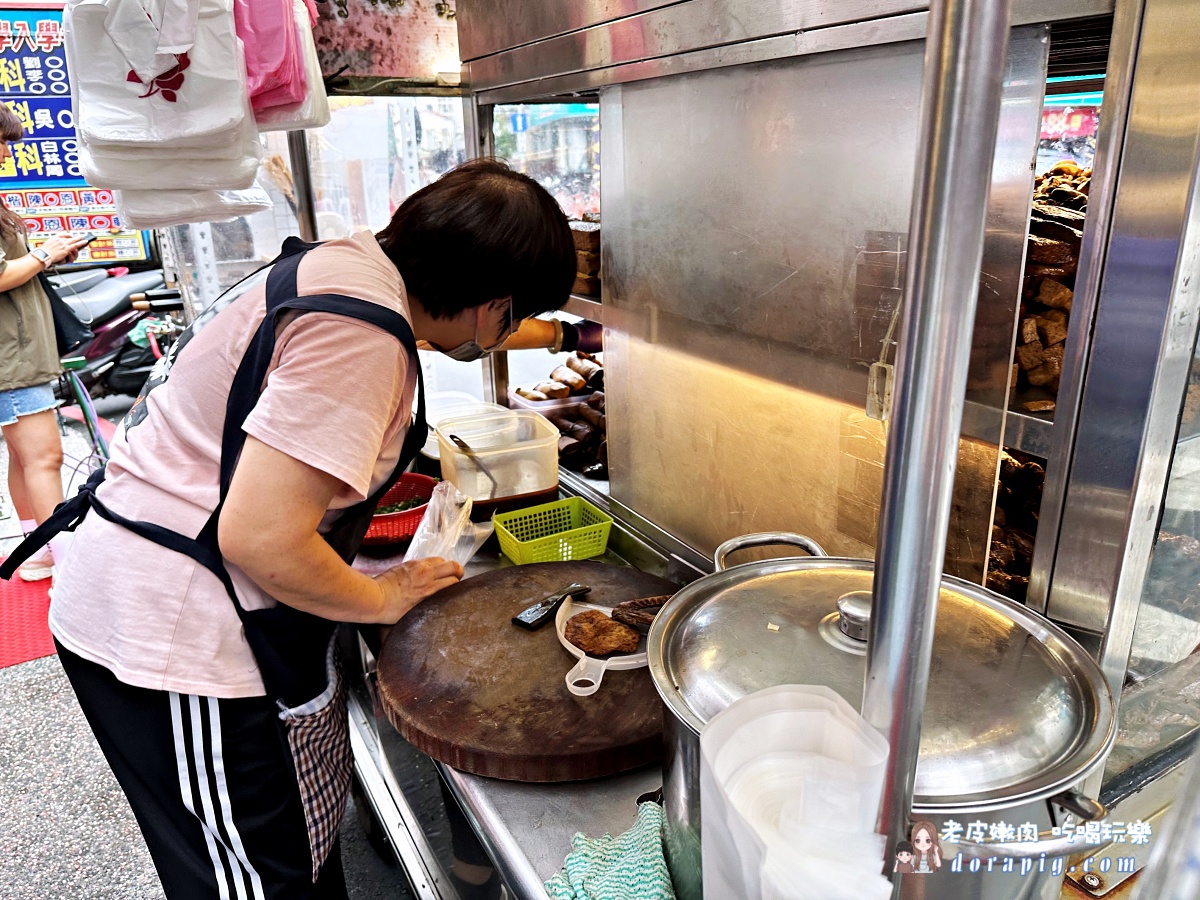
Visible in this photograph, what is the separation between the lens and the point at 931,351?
1.42 ft

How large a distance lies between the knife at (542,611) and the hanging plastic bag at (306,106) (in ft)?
5.50

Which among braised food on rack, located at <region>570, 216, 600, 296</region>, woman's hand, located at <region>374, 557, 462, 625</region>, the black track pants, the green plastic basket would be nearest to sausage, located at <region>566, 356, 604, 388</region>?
A: braised food on rack, located at <region>570, 216, 600, 296</region>

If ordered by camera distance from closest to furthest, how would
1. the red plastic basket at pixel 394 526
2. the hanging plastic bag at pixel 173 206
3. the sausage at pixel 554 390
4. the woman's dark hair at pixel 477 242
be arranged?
the woman's dark hair at pixel 477 242 < the red plastic basket at pixel 394 526 < the hanging plastic bag at pixel 173 206 < the sausage at pixel 554 390

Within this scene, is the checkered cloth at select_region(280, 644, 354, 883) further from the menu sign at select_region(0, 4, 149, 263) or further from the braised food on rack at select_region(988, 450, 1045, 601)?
the menu sign at select_region(0, 4, 149, 263)

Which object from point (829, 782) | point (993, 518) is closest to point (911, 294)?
point (829, 782)

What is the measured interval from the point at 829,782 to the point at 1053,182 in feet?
3.63

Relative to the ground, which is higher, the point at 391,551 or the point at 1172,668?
the point at 1172,668

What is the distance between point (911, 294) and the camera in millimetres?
436

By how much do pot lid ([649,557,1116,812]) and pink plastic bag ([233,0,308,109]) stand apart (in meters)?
1.99

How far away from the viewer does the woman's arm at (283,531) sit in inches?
44.1

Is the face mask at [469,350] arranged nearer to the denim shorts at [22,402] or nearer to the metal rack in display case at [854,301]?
the metal rack in display case at [854,301]

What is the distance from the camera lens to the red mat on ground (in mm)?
3184

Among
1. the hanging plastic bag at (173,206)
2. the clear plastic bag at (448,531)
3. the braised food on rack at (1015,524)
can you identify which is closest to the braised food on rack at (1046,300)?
the braised food on rack at (1015,524)

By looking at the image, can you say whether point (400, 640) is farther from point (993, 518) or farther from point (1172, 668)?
point (1172, 668)
